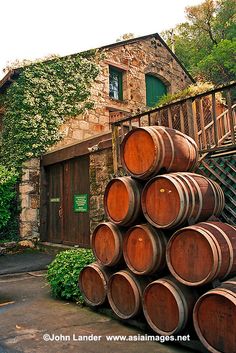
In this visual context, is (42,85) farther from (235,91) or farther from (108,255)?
(235,91)

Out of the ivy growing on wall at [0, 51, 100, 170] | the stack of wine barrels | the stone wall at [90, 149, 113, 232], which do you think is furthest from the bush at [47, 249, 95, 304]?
the ivy growing on wall at [0, 51, 100, 170]

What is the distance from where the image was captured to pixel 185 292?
9.50 ft

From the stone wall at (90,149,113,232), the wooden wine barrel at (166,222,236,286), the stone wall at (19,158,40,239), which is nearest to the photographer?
the wooden wine barrel at (166,222,236,286)

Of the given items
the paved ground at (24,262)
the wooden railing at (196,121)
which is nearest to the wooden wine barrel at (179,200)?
the wooden railing at (196,121)

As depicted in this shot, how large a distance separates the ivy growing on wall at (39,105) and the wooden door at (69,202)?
966mm

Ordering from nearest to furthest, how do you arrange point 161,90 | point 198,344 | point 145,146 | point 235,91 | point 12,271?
point 198,344
point 145,146
point 12,271
point 161,90
point 235,91

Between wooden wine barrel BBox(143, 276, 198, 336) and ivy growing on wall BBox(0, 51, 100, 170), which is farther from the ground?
ivy growing on wall BBox(0, 51, 100, 170)

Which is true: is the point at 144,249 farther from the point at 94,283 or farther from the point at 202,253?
the point at 94,283

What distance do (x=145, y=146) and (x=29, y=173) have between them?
19.6ft

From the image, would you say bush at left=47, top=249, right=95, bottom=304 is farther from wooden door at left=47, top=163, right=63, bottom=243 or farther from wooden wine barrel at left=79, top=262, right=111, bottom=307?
wooden door at left=47, top=163, right=63, bottom=243

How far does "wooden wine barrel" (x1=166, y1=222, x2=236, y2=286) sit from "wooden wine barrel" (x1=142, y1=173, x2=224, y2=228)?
0.16 meters

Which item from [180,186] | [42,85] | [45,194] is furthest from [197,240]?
[42,85]

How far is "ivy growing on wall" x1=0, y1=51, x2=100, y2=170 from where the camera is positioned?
29.0 feet

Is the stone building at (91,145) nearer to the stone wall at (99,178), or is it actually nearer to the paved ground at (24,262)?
the stone wall at (99,178)
